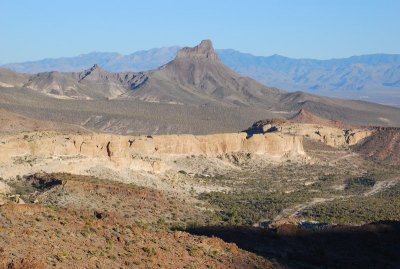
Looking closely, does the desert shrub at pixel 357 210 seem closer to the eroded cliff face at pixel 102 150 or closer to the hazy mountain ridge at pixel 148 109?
the eroded cliff face at pixel 102 150

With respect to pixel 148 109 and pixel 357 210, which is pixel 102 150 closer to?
pixel 357 210

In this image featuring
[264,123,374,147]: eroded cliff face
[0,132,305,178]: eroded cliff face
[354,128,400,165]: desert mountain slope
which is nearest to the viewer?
[0,132,305,178]: eroded cliff face

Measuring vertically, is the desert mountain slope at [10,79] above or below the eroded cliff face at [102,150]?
below

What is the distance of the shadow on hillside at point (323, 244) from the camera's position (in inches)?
1305

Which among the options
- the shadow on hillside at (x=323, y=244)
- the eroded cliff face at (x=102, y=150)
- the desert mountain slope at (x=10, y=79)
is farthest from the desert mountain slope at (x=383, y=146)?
the desert mountain slope at (x=10, y=79)

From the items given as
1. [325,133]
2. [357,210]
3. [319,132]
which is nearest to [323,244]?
[357,210]

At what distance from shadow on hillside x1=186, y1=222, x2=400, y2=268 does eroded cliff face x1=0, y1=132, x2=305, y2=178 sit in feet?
53.8

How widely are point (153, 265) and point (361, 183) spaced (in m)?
49.3

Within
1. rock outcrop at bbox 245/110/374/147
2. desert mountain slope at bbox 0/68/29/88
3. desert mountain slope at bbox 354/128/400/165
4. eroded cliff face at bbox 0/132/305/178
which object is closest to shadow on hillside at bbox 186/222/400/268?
eroded cliff face at bbox 0/132/305/178

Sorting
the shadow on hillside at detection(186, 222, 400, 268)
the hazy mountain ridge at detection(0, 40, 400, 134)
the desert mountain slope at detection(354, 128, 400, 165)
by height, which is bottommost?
the hazy mountain ridge at detection(0, 40, 400, 134)

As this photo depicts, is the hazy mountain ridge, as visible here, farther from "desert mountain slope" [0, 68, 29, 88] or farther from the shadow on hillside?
the shadow on hillside

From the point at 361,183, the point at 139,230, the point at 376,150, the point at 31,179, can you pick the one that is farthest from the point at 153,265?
the point at 376,150

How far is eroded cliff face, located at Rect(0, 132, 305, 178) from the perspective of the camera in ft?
170

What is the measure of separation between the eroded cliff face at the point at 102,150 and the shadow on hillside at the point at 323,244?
16385 millimetres
